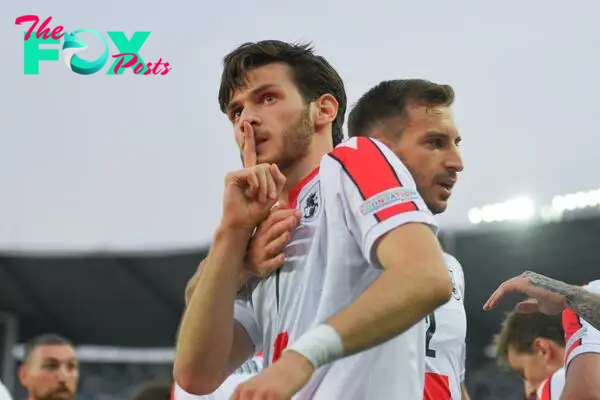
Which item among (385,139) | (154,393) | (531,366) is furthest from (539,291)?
(154,393)

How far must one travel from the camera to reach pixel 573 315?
162 inches

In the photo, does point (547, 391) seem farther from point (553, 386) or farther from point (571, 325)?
point (571, 325)

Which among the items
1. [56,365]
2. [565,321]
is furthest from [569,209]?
[565,321]

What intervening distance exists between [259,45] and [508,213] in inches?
670

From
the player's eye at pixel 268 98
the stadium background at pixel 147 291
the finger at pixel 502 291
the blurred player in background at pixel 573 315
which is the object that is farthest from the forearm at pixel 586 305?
the stadium background at pixel 147 291

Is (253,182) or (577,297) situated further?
(577,297)

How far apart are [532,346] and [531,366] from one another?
6.5 inches

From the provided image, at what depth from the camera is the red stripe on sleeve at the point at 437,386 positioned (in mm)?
3375

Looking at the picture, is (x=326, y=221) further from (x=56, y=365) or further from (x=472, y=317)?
(x=472, y=317)

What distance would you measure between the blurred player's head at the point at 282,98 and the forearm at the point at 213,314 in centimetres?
30

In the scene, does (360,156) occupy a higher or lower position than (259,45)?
lower

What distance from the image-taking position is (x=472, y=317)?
19922 mm

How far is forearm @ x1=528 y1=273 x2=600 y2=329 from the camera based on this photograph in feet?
11.0

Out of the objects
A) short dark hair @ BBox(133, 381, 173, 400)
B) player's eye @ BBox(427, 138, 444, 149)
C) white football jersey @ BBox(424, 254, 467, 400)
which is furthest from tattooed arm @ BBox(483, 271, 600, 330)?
short dark hair @ BBox(133, 381, 173, 400)
